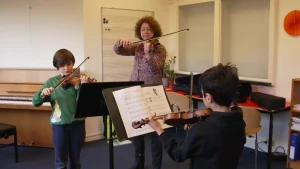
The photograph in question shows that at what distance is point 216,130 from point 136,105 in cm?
60

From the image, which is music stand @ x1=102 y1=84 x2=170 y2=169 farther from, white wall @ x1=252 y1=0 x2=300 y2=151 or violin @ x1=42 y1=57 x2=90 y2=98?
white wall @ x1=252 y1=0 x2=300 y2=151

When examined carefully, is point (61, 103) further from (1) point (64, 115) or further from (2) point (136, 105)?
(2) point (136, 105)

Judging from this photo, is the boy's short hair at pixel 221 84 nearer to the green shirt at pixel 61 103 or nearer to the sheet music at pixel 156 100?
the sheet music at pixel 156 100

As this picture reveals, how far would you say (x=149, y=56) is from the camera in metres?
2.79

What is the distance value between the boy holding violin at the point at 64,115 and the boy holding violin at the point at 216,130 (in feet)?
3.54

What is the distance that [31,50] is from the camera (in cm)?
416

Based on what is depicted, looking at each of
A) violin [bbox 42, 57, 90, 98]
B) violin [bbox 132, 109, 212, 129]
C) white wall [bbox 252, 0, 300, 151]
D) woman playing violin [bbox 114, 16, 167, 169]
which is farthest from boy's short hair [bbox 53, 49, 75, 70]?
white wall [bbox 252, 0, 300, 151]

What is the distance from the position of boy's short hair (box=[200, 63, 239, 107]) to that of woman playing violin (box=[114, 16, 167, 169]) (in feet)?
4.21

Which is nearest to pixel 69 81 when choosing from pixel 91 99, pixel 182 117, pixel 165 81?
pixel 91 99

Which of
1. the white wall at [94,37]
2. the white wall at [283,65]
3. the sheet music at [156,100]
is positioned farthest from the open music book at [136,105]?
the white wall at [94,37]

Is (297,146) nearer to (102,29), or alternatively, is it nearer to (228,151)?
(228,151)

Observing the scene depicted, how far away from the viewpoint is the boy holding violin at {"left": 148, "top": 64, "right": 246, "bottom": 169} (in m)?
1.48

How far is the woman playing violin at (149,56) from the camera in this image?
2789mm

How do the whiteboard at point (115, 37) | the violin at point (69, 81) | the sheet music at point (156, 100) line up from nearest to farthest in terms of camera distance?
the sheet music at point (156, 100) → the violin at point (69, 81) → the whiteboard at point (115, 37)
